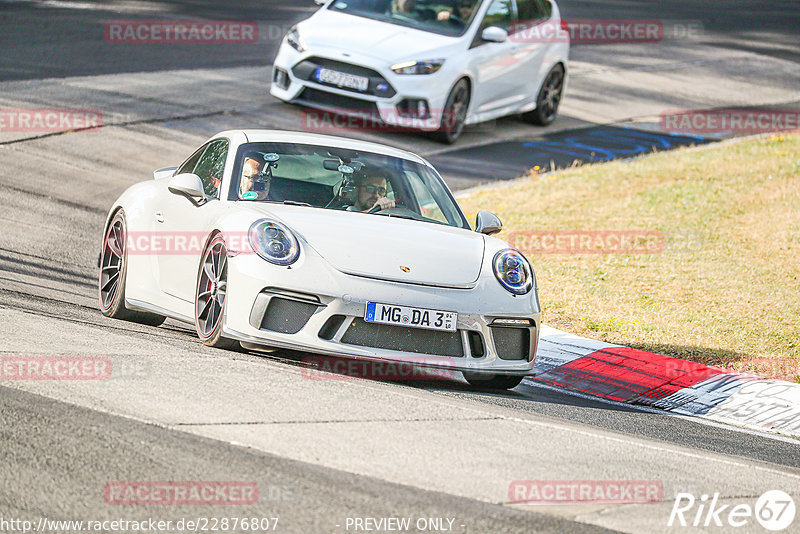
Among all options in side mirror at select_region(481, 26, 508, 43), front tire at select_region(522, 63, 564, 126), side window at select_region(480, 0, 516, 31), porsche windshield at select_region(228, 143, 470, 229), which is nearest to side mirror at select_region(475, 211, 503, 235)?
porsche windshield at select_region(228, 143, 470, 229)

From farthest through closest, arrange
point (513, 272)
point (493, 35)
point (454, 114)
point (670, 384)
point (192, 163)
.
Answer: point (493, 35) < point (454, 114) < point (192, 163) < point (670, 384) < point (513, 272)

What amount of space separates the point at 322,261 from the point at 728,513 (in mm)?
2866

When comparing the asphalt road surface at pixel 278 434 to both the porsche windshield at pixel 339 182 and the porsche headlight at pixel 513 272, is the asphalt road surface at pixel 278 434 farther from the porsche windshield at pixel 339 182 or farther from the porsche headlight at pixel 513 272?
the porsche windshield at pixel 339 182

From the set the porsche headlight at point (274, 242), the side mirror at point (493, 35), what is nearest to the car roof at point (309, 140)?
the porsche headlight at point (274, 242)

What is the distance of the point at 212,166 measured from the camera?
332 inches

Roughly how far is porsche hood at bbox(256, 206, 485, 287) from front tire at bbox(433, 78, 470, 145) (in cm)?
892

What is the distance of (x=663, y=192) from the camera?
611 inches

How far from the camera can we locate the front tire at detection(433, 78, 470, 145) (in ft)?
54.5

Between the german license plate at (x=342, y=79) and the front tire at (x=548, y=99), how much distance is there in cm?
387

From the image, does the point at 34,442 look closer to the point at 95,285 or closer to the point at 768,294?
the point at 95,285

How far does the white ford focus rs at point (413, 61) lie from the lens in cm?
1619

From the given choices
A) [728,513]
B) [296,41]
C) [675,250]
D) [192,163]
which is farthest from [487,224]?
[296,41]

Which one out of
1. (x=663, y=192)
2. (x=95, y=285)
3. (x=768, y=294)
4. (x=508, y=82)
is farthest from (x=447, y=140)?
(x=95, y=285)

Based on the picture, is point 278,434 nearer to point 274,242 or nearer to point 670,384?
point 274,242
